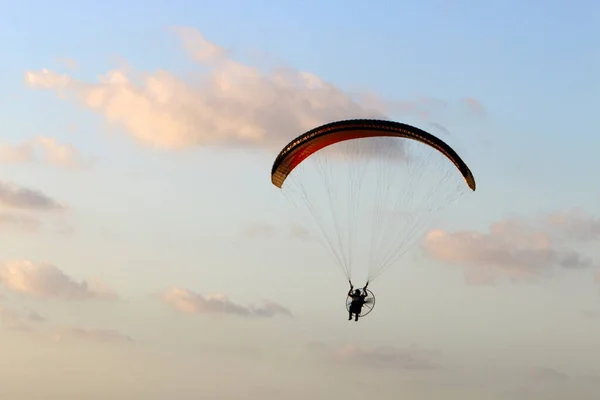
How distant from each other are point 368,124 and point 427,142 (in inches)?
155

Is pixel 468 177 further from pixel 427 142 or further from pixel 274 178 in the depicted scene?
pixel 274 178

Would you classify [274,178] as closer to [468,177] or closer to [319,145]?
[319,145]

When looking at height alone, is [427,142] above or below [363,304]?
above

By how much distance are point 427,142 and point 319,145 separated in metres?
6.73

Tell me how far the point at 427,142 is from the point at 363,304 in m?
10.6

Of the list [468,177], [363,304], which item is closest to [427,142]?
[468,177]

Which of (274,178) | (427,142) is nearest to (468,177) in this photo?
(427,142)

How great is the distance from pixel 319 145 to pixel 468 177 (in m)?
9.34

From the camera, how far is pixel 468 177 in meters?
120

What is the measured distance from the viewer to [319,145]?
12212 centimetres

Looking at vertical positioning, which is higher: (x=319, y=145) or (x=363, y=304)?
(x=319, y=145)

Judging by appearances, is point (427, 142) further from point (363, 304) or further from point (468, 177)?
point (363, 304)

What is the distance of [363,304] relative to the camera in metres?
122

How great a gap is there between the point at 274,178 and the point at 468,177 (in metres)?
12.5
